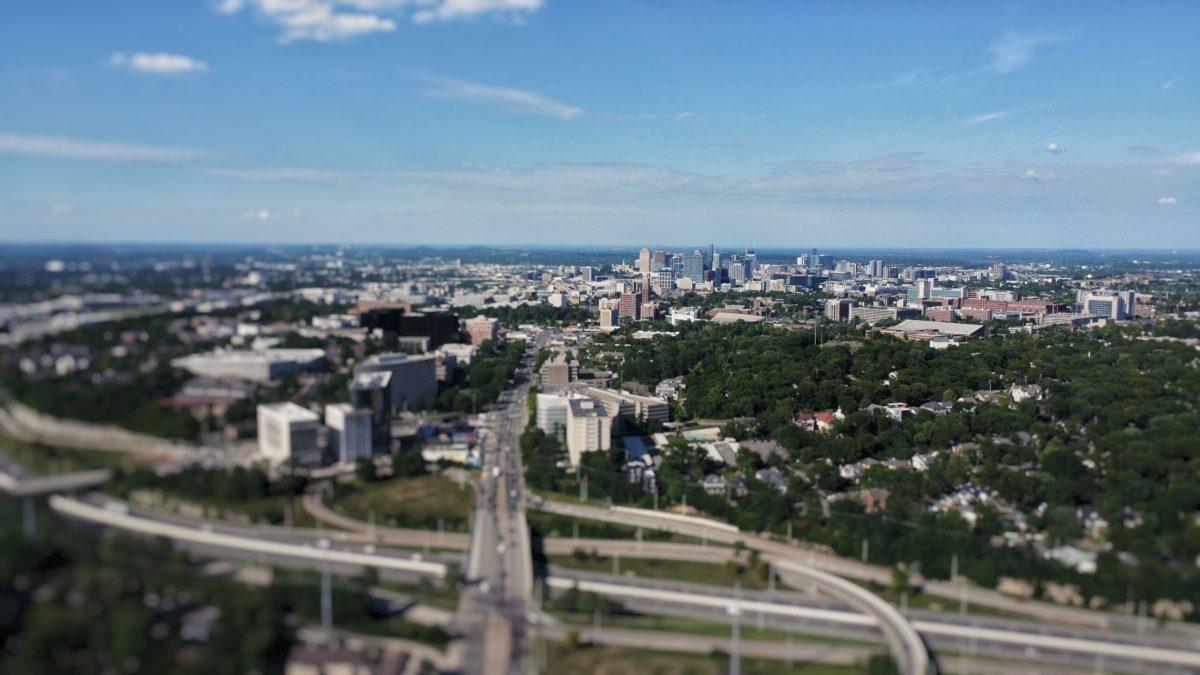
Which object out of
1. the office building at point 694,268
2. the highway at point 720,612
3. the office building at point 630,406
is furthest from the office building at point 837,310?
the highway at point 720,612

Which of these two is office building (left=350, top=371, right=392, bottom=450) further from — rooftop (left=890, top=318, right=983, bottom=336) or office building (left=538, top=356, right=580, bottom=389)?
rooftop (left=890, top=318, right=983, bottom=336)

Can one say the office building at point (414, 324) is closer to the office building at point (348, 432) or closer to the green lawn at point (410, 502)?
the office building at point (348, 432)

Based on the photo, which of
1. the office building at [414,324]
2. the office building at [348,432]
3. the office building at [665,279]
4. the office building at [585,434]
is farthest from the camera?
the office building at [665,279]

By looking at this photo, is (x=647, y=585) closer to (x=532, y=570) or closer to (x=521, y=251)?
(x=532, y=570)

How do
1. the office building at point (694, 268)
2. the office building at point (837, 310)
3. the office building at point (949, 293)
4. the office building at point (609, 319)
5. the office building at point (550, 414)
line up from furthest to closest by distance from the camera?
the office building at point (694, 268), the office building at point (949, 293), the office building at point (837, 310), the office building at point (609, 319), the office building at point (550, 414)

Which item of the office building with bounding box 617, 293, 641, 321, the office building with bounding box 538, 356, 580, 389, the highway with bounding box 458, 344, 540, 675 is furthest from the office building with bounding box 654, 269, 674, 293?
the highway with bounding box 458, 344, 540, 675

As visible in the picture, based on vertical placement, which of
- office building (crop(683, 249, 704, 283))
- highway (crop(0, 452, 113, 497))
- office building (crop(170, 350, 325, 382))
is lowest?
highway (crop(0, 452, 113, 497))

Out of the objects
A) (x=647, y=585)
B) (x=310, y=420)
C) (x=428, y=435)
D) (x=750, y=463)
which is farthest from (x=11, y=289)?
(x=750, y=463)
